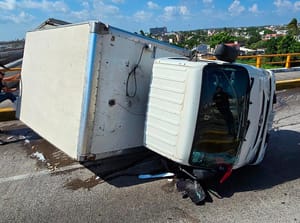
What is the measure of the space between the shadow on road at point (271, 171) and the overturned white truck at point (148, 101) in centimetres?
30

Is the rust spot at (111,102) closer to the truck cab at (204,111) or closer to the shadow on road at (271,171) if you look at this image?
the truck cab at (204,111)

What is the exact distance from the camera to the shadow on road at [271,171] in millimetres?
4430

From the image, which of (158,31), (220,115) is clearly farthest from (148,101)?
(158,31)

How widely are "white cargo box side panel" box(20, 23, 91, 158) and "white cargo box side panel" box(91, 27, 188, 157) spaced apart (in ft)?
0.82

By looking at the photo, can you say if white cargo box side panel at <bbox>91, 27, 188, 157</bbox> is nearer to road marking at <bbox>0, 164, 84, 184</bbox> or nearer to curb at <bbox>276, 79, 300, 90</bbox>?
road marking at <bbox>0, 164, 84, 184</bbox>

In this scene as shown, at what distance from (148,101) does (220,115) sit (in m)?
0.95

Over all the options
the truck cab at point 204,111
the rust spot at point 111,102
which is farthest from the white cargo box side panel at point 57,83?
the truck cab at point 204,111

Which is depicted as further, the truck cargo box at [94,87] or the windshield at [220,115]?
the truck cargo box at [94,87]

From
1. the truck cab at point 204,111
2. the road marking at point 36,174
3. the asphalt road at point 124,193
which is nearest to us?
the asphalt road at point 124,193

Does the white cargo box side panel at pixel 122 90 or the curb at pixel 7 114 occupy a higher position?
the white cargo box side panel at pixel 122 90

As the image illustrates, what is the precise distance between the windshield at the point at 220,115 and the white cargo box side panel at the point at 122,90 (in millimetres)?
1004

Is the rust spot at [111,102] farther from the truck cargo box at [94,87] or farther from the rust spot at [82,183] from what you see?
the rust spot at [82,183]

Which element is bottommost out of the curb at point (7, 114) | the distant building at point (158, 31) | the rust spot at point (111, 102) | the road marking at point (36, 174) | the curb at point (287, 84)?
the road marking at point (36, 174)

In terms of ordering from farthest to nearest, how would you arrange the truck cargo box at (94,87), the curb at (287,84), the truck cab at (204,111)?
the curb at (287,84) < the truck cargo box at (94,87) < the truck cab at (204,111)
